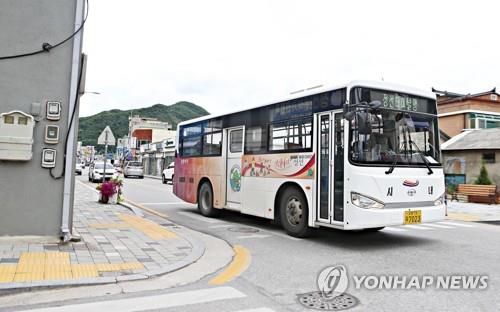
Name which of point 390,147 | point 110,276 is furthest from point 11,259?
point 390,147

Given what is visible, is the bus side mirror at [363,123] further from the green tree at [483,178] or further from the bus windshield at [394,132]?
the green tree at [483,178]

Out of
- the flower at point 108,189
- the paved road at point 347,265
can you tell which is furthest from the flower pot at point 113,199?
the paved road at point 347,265

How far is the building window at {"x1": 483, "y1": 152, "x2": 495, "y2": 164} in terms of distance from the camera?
68.8ft

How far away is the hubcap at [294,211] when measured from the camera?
8633 mm

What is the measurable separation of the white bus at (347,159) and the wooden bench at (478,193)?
13401 mm

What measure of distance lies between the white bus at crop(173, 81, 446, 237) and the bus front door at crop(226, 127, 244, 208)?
512 mm

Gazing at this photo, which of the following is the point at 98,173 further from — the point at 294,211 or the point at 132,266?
the point at 132,266

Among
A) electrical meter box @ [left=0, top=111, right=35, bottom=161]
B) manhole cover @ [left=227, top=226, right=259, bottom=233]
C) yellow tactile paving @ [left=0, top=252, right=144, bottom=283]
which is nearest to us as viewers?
yellow tactile paving @ [left=0, top=252, right=144, bottom=283]

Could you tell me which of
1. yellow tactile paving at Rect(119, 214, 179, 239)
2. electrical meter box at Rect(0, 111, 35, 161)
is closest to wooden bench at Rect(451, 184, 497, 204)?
yellow tactile paving at Rect(119, 214, 179, 239)

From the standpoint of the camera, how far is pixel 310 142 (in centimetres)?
837

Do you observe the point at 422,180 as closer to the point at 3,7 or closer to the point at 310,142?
the point at 310,142

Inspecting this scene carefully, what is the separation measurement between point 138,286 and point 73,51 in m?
4.17

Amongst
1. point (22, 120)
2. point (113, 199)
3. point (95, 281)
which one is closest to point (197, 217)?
point (113, 199)

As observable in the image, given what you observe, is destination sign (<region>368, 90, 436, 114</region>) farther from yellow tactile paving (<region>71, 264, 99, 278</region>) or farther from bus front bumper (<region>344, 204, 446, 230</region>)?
yellow tactile paving (<region>71, 264, 99, 278</region>)
